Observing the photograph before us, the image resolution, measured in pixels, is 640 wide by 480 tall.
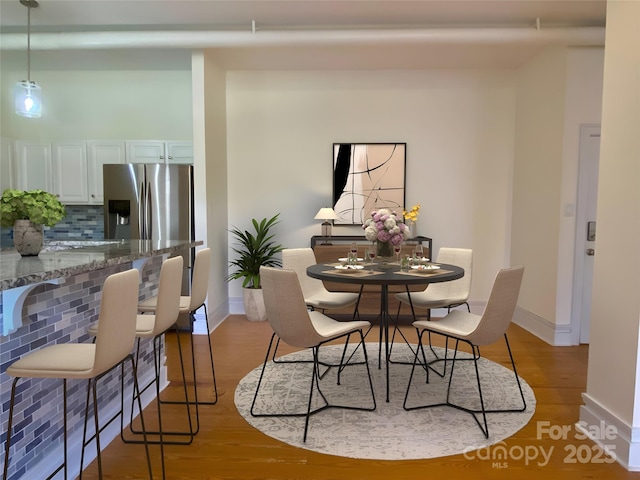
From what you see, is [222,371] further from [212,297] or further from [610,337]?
[610,337]

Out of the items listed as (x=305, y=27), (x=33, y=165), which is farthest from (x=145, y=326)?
(x=33, y=165)

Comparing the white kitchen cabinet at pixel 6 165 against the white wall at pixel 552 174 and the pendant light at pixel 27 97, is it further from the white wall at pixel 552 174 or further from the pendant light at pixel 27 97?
the white wall at pixel 552 174

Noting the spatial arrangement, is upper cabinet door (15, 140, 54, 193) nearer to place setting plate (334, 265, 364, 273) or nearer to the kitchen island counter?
the kitchen island counter

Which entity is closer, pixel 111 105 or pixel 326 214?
pixel 326 214

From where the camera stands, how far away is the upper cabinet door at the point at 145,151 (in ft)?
15.6

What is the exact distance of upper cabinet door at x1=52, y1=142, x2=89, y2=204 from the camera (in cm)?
478

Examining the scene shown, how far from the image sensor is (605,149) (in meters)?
2.28

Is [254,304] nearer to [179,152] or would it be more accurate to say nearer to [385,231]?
[179,152]

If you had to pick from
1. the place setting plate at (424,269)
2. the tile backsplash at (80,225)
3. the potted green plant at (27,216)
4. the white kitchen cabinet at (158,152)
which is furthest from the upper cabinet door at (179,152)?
the place setting plate at (424,269)

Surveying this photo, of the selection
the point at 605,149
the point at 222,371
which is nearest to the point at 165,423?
the point at 222,371

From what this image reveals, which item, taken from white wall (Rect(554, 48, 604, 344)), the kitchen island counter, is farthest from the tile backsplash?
white wall (Rect(554, 48, 604, 344))

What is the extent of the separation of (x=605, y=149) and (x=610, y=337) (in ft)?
3.35

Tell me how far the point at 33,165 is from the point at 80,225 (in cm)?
85

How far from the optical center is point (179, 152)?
4.74 meters
